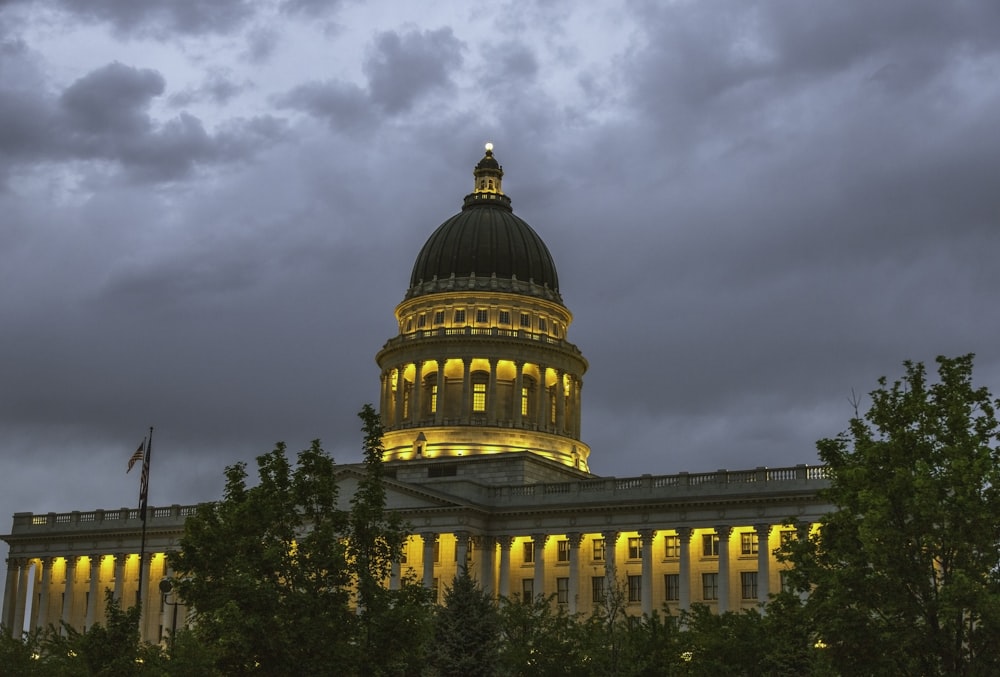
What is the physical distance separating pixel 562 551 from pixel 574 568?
3221 mm

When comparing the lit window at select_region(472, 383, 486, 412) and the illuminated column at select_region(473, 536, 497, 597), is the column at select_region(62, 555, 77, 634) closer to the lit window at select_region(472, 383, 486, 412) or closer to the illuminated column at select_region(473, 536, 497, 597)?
the lit window at select_region(472, 383, 486, 412)

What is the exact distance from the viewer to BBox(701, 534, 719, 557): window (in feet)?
333

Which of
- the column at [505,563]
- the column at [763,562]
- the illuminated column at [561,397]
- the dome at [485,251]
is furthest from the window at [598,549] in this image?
A: the dome at [485,251]

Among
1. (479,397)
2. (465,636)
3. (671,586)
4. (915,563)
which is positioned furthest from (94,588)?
(915,563)

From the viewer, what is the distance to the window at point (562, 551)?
349 feet

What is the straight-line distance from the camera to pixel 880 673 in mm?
41719

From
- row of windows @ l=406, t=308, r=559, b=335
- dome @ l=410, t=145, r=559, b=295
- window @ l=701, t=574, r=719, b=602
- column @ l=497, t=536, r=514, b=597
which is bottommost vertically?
window @ l=701, t=574, r=719, b=602

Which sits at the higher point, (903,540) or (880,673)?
(903,540)

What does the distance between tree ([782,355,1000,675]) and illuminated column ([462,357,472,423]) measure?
79866mm

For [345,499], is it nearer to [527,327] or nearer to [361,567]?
[527,327]

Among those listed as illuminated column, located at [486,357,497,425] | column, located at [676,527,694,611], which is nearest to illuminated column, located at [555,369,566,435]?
illuminated column, located at [486,357,497,425]

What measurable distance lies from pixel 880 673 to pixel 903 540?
367cm

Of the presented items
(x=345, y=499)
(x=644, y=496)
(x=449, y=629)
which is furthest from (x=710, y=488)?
(x=449, y=629)

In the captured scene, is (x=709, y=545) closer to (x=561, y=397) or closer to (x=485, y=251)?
(x=561, y=397)
